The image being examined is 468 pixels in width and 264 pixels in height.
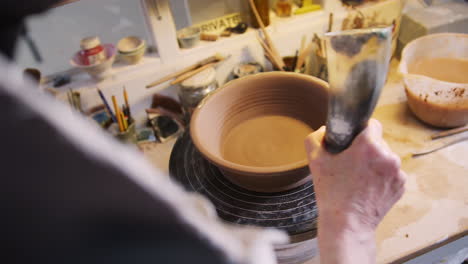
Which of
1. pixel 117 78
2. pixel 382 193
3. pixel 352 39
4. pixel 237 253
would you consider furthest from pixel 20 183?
pixel 117 78

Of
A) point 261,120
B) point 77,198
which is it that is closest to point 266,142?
point 261,120

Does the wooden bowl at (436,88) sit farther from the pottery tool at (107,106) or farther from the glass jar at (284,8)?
the pottery tool at (107,106)

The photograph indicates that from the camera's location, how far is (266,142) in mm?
876

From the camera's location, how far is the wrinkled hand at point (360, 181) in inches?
19.0

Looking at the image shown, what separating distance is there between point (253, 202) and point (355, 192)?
309mm

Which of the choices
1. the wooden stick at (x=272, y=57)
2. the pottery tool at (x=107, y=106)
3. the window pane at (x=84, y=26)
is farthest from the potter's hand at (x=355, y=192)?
the window pane at (x=84, y=26)

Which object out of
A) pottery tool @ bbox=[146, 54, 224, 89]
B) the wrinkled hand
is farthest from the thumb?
pottery tool @ bbox=[146, 54, 224, 89]

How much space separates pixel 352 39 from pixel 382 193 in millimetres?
278

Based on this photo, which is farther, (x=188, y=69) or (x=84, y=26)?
(x=84, y=26)

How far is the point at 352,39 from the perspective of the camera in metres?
0.37

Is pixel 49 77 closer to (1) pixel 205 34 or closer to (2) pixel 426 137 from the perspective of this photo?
(1) pixel 205 34

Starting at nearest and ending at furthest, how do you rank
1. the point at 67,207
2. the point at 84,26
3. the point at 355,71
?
the point at 67,207
the point at 355,71
the point at 84,26

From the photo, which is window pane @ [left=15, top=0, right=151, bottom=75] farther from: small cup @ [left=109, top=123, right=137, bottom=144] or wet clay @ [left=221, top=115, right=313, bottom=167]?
wet clay @ [left=221, top=115, right=313, bottom=167]

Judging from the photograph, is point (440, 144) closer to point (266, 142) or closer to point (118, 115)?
point (266, 142)
